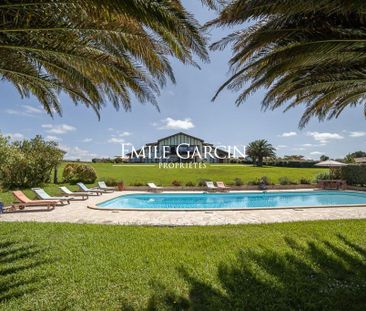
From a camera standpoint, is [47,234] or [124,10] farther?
[47,234]

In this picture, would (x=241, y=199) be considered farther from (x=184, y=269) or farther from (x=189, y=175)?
(x=184, y=269)

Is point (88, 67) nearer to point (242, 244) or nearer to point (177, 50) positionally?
point (177, 50)

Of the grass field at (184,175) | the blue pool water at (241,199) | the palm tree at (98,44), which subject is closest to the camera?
the palm tree at (98,44)

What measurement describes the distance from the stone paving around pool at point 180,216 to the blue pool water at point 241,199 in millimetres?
5552

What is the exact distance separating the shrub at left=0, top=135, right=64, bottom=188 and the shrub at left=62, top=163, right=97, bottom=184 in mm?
1598

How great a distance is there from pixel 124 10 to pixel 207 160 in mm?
66142

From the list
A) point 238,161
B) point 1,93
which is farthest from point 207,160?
point 1,93

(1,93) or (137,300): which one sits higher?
(1,93)

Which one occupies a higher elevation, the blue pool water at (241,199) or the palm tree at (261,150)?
the palm tree at (261,150)

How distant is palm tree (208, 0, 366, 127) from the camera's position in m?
3.65

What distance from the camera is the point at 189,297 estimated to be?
4.10 metres

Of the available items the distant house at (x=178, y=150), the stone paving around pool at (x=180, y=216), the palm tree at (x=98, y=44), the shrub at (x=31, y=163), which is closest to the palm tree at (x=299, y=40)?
the palm tree at (x=98, y=44)

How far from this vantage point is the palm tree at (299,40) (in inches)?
144

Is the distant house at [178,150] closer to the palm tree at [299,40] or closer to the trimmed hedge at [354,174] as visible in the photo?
the trimmed hedge at [354,174]
